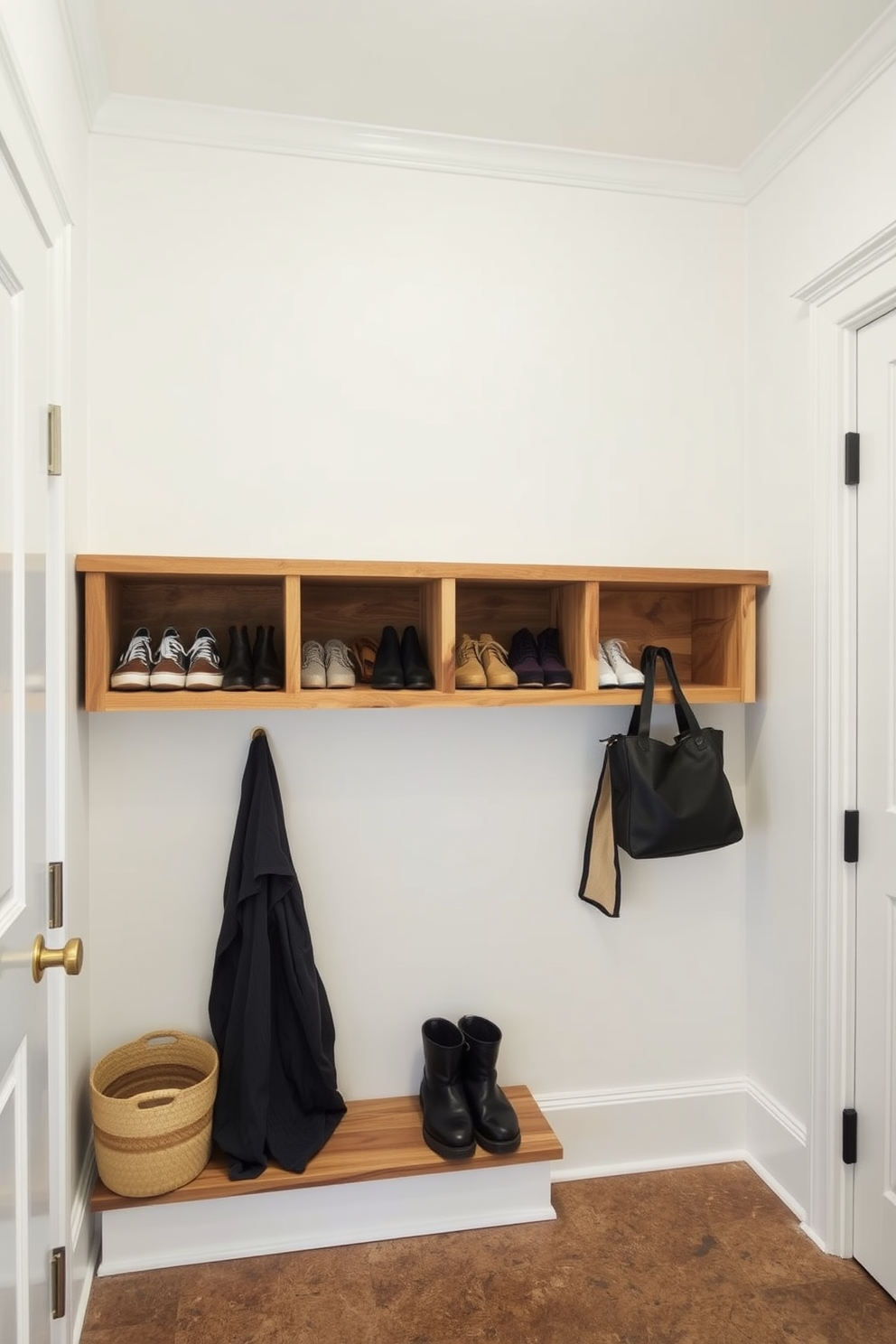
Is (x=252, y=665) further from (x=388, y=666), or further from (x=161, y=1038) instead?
(x=161, y=1038)

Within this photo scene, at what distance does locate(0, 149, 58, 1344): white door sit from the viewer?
43.9 inches

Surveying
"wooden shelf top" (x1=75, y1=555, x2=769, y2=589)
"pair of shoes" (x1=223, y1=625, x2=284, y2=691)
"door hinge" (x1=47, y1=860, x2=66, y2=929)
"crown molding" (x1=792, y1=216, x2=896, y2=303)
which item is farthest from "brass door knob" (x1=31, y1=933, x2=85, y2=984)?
"crown molding" (x1=792, y1=216, x2=896, y2=303)

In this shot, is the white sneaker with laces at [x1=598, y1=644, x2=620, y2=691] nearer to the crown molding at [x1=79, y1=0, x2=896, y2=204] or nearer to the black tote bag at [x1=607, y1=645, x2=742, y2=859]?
the black tote bag at [x1=607, y1=645, x2=742, y2=859]

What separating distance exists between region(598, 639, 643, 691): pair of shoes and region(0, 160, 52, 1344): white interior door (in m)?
1.23

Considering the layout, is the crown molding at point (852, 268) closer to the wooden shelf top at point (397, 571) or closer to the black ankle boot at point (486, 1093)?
the wooden shelf top at point (397, 571)

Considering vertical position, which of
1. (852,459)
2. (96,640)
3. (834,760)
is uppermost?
(852,459)

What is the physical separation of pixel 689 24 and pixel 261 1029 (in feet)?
7.67

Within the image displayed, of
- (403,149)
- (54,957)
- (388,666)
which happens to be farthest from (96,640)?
(403,149)

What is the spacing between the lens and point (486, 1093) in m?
1.95

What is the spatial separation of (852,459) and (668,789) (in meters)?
0.86

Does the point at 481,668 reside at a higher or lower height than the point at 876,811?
higher

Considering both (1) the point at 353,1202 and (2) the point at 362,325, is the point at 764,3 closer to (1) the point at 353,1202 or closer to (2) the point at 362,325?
(2) the point at 362,325

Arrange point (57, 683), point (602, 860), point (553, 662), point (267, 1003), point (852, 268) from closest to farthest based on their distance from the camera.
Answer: point (57, 683), point (852, 268), point (267, 1003), point (553, 662), point (602, 860)

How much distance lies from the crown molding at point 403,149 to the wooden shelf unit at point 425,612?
3.40 ft
